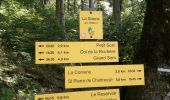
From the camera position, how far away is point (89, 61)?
221 inches

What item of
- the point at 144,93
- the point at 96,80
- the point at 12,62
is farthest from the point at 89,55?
the point at 12,62

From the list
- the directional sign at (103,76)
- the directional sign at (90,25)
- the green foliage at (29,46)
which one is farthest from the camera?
the green foliage at (29,46)

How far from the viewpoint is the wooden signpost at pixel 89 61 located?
5453 millimetres

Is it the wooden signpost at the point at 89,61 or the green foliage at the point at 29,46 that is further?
the green foliage at the point at 29,46

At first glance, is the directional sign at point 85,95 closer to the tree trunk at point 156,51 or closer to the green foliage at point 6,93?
the tree trunk at point 156,51

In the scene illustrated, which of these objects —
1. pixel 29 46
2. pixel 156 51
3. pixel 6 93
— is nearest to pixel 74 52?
pixel 156 51

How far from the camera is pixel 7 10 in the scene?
61.4 feet

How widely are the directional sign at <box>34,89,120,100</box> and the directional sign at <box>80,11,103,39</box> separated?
2.58ft

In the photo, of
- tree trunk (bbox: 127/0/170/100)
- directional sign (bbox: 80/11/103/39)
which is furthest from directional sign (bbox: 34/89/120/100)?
tree trunk (bbox: 127/0/170/100)

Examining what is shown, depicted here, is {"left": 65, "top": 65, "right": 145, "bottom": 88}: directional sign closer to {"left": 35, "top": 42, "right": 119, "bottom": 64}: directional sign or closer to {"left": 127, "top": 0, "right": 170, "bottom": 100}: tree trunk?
{"left": 35, "top": 42, "right": 119, "bottom": 64}: directional sign

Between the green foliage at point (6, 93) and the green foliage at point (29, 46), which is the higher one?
the green foliage at point (29, 46)

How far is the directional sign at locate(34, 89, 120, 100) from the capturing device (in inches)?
211

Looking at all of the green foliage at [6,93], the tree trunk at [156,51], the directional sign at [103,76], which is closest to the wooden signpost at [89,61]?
the directional sign at [103,76]

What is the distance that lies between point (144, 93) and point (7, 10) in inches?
527
